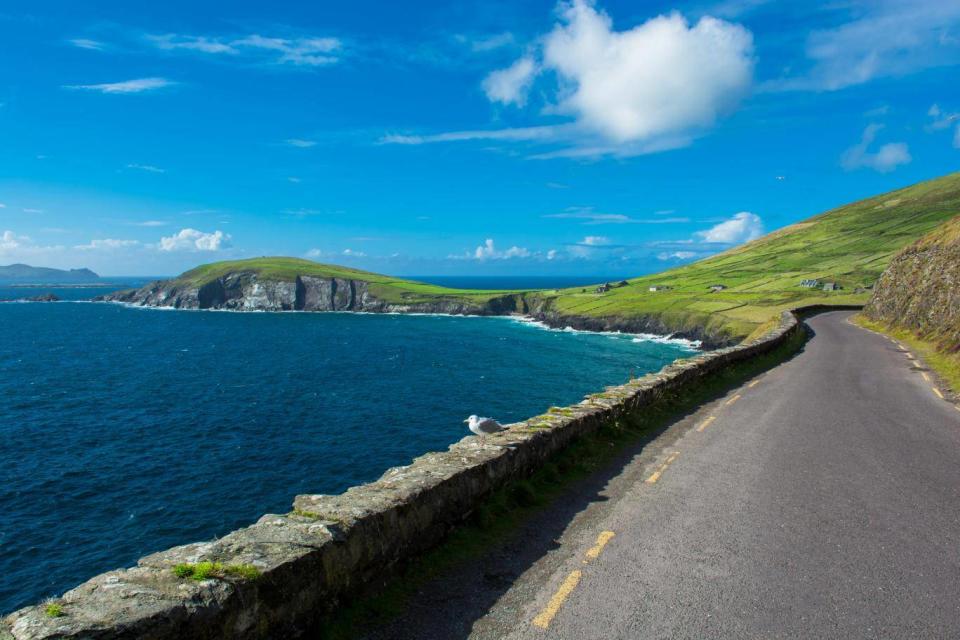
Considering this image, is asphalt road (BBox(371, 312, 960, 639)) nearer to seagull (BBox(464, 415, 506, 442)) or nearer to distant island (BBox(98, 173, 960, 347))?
seagull (BBox(464, 415, 506, 442))

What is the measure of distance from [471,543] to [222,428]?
145 feet

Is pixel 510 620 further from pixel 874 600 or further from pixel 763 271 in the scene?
pixel 763 271

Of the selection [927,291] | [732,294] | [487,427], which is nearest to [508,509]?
[487,427]

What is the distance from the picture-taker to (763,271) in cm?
17200

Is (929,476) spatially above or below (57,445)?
above

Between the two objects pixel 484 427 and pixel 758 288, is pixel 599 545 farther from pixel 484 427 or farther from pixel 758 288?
pixel 758 288

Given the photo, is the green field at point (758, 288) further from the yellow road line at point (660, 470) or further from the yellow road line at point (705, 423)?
the yellow road line at point (660, 470)

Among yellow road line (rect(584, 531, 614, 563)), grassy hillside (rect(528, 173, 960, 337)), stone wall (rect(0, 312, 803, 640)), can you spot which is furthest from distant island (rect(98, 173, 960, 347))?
stone wall (rect(0, 312, 803, 640))

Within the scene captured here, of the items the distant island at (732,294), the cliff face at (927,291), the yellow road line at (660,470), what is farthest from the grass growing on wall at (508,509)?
the distant island at (732,294)

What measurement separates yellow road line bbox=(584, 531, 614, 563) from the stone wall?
2237mm

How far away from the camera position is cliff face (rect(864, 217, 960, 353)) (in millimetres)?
38031

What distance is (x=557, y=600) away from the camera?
745cm

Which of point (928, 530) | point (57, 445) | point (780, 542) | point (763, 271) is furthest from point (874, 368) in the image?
point (763, 271)

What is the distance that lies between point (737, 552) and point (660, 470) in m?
4.26
